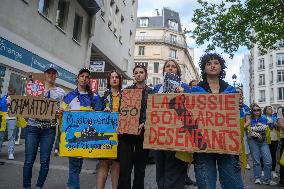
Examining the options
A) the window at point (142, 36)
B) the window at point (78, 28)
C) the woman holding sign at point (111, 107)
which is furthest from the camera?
the window at point (142, 36)

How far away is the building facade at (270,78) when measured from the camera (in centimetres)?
6062

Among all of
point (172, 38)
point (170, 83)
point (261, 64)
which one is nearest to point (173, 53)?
point (172, 38)

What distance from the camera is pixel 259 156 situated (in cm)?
783

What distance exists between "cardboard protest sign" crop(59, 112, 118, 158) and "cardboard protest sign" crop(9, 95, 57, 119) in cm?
29

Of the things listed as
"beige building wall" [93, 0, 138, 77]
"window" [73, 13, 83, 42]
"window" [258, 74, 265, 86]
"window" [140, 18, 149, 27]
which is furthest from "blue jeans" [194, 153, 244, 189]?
→ "window" [140, 18, 149, 27]

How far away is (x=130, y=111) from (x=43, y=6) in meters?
10.5

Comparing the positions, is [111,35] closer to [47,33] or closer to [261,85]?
[47,33]

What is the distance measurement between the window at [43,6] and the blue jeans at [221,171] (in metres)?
11.0

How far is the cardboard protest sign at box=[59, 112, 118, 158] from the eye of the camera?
4.60 metres

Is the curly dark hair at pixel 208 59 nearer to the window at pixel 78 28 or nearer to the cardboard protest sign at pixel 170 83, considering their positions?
the cardboard protest sign at pixel 170 83

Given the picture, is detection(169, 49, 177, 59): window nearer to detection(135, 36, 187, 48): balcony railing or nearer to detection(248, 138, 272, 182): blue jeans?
detection(135, 36, 187, 48): balcony railing

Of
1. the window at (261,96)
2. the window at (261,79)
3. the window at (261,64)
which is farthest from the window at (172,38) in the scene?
the window at (261,96)

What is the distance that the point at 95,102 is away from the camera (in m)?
4.95

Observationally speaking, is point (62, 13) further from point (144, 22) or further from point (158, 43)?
point (144, 22)
